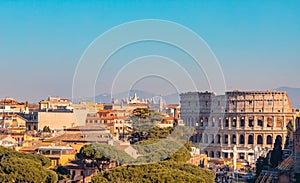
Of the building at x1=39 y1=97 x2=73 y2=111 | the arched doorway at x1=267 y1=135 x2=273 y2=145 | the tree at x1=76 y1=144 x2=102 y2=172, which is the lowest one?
the arched doorway at x1=267 y1=135 x2=273 y2=145

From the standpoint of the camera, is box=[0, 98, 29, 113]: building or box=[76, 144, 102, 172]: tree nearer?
box=[76, 144, 102, 172]: tree

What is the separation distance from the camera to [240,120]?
61844mm

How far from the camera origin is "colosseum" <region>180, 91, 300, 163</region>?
196 feet

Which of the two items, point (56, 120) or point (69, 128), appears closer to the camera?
point (69, 128)

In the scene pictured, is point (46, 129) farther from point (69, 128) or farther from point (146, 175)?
point (146, 175)

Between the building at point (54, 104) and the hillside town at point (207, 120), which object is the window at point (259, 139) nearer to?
the hillside town at point (207, 120)

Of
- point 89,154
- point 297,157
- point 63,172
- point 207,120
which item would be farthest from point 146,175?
point 207,120

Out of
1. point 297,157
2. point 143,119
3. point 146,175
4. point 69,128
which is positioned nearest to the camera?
point 146,175

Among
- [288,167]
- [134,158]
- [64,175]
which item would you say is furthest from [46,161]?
[288,167]

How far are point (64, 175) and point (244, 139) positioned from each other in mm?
35748

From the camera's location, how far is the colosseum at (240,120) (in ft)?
196

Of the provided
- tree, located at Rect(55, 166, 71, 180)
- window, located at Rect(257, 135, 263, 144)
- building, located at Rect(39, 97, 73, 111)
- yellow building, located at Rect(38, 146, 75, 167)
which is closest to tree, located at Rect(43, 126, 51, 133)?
building, located at Rect(39, 97, 73, 111)

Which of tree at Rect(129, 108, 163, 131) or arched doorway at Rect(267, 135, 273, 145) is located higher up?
tree at Rect(129, 108, 163, 131)

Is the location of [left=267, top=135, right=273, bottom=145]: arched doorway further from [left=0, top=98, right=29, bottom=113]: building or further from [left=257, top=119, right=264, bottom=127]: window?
[left=0, top=98, right=29, bottom=113]: building
